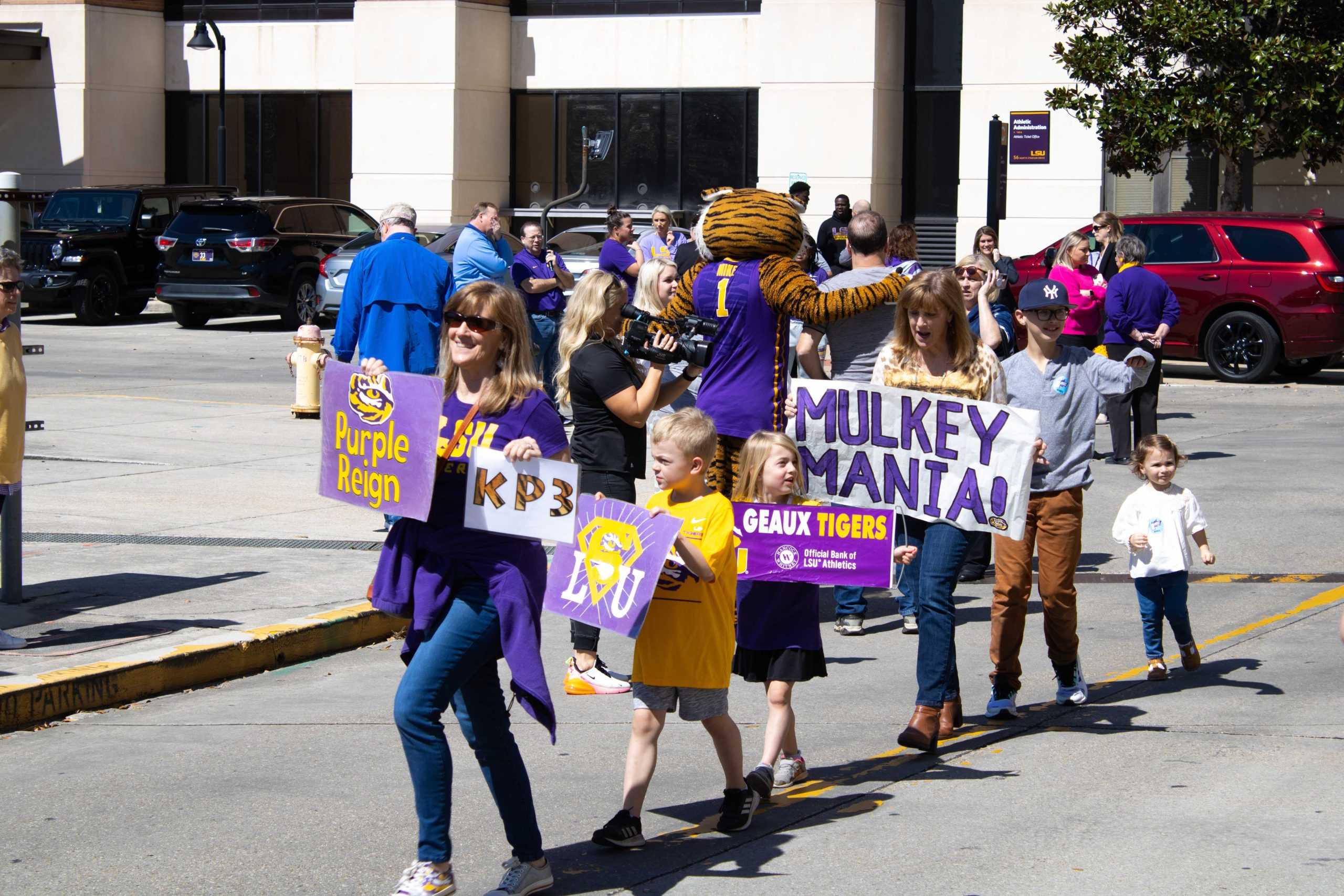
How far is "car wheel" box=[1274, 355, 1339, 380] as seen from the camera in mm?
20578

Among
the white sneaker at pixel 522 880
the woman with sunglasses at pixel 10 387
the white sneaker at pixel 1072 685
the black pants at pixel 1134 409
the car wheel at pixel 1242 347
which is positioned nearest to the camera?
the white sneaker at pixel 522 880

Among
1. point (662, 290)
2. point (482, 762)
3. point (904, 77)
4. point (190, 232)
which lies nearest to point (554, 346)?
point (662, 290)

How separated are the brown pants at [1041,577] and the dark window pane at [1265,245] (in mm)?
13586

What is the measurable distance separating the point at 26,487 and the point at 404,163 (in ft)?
71.2

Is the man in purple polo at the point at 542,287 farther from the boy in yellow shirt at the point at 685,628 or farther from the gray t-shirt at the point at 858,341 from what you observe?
the boy in yellow shirt at the point at 685,628

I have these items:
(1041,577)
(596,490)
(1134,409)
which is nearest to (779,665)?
(1041,577)

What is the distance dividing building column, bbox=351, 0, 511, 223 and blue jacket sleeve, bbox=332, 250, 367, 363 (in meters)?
23.2

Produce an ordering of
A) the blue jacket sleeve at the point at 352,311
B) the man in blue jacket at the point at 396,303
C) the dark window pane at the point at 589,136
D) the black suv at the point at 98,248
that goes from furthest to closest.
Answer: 1. the dark window pane at the point at 589,136
2. the black suv at the point at 98,248
3. the blue jacket sleeve at the point at 352,311
4. the man in blue jacket at the point at 396,303

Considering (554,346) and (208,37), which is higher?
(208,37)

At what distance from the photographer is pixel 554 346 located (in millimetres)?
14641

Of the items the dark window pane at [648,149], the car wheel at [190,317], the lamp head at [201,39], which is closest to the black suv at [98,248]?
the car wheel at [190,317]

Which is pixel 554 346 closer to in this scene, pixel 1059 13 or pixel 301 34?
pixel 1059 13

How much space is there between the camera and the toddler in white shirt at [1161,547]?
762 centimetres

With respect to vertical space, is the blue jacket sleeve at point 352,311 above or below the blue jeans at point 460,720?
above
